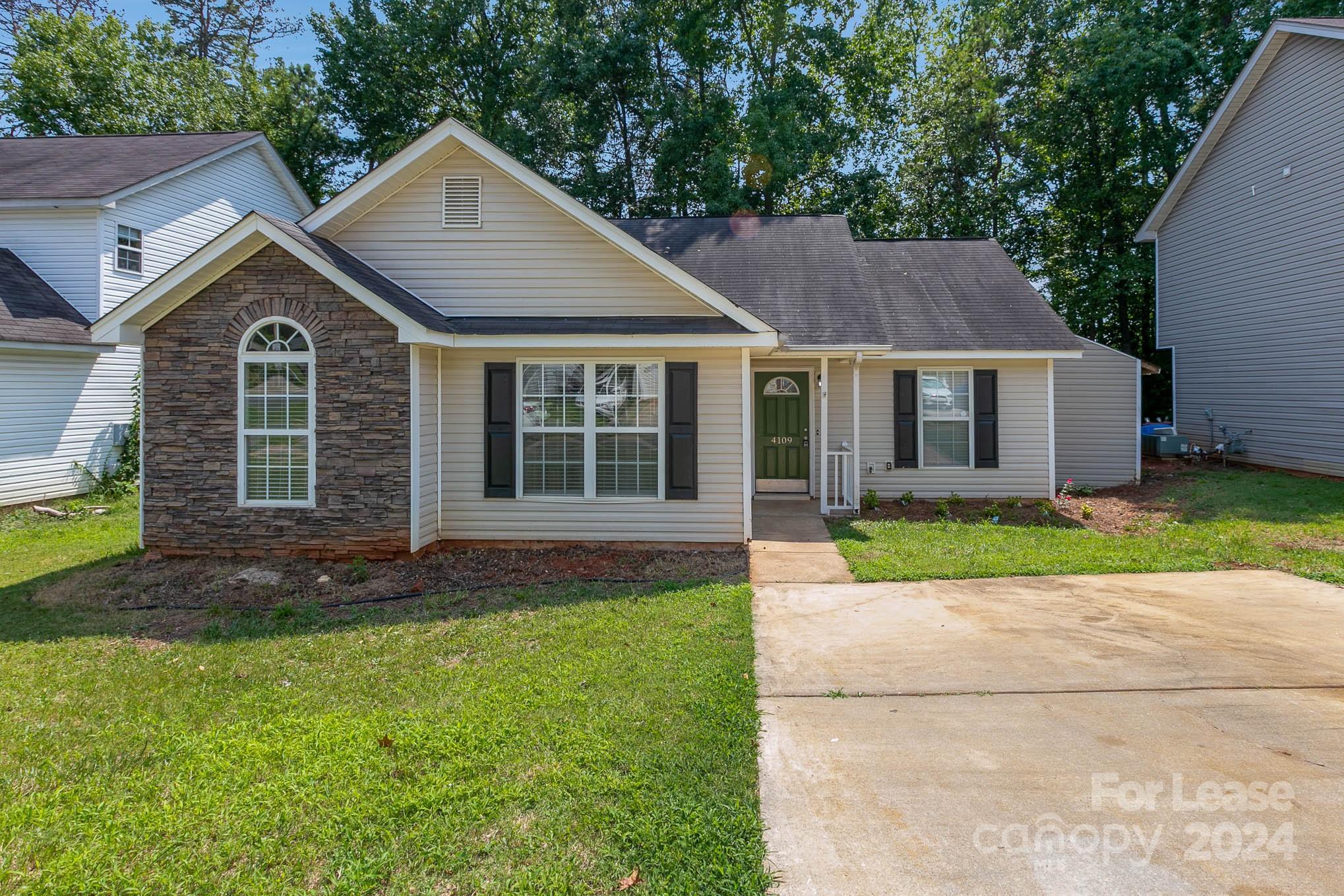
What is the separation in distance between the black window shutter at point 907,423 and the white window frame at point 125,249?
45.9 feet

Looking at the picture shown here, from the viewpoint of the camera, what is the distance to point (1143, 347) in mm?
22062

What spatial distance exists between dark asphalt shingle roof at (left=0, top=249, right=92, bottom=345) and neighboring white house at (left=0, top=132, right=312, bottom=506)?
22mm

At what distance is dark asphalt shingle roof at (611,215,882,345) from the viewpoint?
10766 mm

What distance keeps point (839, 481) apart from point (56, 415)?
12.8 meters

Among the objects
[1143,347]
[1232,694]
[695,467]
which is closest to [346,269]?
[695,467]

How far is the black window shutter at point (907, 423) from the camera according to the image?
38.1 feet

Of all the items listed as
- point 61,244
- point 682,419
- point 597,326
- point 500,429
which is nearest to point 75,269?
point 61,244

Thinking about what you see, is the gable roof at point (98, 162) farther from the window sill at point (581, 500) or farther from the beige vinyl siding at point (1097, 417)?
the beige vinyl siding at point (1097, 417)

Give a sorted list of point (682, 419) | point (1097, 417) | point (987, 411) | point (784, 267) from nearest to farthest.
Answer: point (682, 419) → point (987, 411) → point (784, 267) → point (1097, 417)

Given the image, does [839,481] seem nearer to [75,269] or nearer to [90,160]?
[75,269]

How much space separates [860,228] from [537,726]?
22.4 metres

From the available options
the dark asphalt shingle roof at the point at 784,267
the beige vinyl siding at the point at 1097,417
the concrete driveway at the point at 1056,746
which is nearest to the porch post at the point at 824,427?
the dark asphalt shingle roof at the point at 784,267

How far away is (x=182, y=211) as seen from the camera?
14727 millimetres

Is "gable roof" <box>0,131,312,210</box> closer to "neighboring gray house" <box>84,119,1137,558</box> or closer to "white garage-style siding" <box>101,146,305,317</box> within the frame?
"white garage-style siding" <box>101,146,305,317</box>
